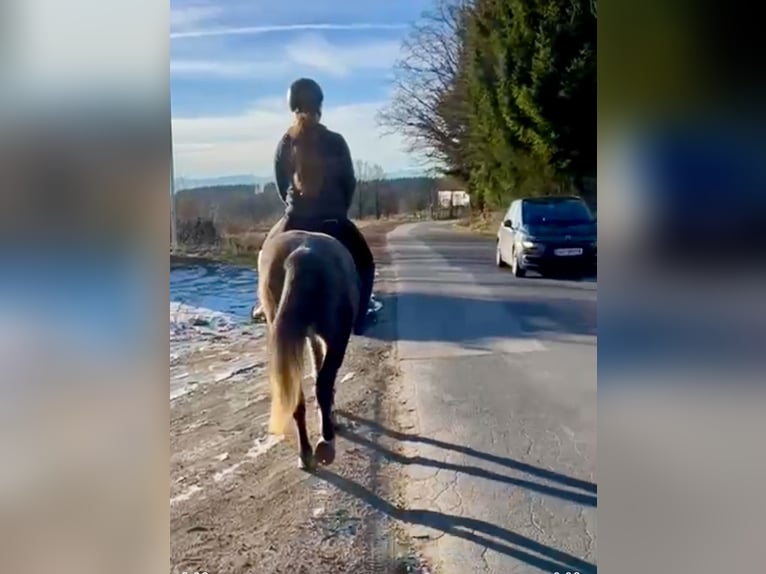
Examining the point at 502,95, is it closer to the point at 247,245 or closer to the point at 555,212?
the point at 555,212

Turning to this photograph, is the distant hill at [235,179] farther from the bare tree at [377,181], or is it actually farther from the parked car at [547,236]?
the parked car at [547,236]

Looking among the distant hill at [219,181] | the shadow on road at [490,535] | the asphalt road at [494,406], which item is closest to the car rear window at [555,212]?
the asphalt road at [494,406]

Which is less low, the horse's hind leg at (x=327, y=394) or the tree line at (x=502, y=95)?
the tree line at (x=502, y=95)

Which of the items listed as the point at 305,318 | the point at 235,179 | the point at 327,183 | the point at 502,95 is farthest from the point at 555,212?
the point at 235,179

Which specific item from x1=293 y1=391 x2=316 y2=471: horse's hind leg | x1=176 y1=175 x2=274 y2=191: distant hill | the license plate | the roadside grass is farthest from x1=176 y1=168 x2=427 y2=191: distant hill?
x1=293 y1=391 x2=316 y2=471: horse's hind leg

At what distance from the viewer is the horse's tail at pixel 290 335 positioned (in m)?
1.77

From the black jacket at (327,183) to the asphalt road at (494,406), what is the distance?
0.15 metres

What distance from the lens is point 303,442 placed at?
1774 mm

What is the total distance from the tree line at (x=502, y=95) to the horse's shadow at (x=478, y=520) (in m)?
0.62

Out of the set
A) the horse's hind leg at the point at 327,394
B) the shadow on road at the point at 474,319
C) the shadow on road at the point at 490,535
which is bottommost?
the shadow on road at the point at 490,535

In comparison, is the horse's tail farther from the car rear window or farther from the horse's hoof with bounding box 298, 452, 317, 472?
the car rear window

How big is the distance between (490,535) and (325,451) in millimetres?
437

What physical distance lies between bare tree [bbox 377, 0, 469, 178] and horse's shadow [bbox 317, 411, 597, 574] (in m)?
0.69
